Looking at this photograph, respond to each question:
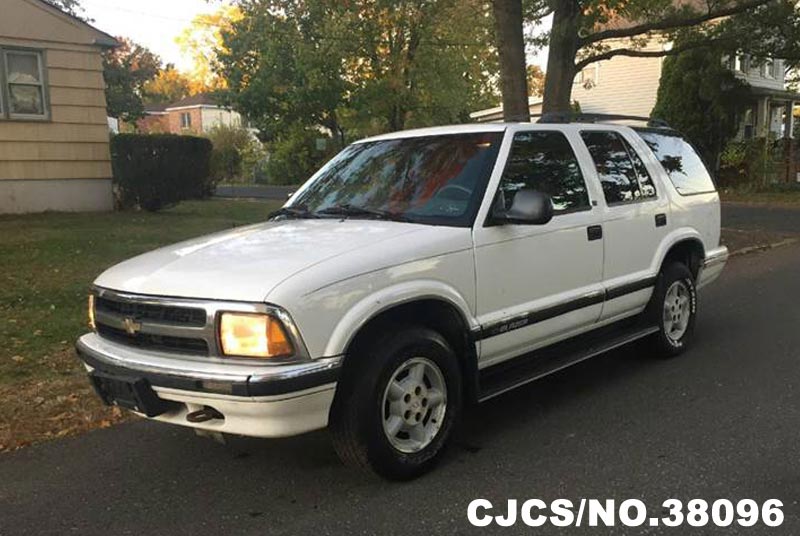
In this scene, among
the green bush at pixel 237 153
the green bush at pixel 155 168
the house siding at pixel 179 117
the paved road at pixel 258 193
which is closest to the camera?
the green bush at pixel 155 168

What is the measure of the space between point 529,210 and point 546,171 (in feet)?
2.49

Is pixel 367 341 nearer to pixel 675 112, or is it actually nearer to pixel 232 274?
pixel 232 274

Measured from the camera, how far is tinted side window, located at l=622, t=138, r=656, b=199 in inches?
215

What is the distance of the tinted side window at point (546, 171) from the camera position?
174 inches

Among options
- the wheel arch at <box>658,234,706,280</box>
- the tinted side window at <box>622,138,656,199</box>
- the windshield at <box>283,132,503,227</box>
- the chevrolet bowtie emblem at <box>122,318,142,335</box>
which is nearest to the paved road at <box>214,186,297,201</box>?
the wheel arch at <box>658,234,706,280</box>

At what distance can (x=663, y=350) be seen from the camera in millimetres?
5707

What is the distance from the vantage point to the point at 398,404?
365 cm

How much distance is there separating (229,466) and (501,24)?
348 inches

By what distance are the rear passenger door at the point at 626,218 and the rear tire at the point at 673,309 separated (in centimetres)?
16

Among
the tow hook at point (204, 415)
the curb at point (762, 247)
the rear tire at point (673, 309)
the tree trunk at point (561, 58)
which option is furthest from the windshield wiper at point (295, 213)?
the curb at point (762, 247)

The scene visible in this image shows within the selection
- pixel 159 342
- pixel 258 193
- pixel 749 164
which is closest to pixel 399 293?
pixel 159 342

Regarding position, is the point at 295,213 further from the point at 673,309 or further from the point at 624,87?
the point at 624,87

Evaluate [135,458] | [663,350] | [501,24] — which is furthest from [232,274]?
[501,24]

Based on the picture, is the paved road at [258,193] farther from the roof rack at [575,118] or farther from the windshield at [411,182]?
the windshield at [411,182]
